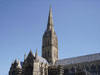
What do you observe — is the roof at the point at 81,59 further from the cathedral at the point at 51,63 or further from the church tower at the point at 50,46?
the church tower at the point at 50,46

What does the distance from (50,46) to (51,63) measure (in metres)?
5.85

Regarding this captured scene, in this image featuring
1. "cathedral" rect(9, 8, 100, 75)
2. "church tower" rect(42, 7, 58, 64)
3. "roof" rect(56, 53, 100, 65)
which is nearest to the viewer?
"cathedral" rect(9, 8, 100, 75)

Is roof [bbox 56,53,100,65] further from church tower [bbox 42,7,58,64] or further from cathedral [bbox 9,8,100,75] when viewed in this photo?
church tower [bbox 42,7,58,64]

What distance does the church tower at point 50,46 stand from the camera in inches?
2286

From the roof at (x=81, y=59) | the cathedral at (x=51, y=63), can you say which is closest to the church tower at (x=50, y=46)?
the cathedral at (x=51, y=63)

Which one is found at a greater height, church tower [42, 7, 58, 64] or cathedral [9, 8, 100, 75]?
church tower [42, 7, 58, 64]

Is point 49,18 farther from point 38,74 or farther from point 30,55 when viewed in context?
point 38,74

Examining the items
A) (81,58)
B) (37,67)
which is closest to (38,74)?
(37,67)

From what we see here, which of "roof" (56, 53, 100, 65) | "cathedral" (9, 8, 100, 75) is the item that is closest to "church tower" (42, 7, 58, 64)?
"cathedral" (9, 8, 100, 75)

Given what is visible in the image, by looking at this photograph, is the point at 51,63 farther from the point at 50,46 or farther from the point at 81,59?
the point at 81,59

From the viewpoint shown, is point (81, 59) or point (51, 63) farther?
point (51, 63)

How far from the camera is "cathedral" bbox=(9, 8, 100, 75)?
46.3m

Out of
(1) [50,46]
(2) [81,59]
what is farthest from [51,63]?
(2) [81,59]

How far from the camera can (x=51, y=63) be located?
56531 millimetres
